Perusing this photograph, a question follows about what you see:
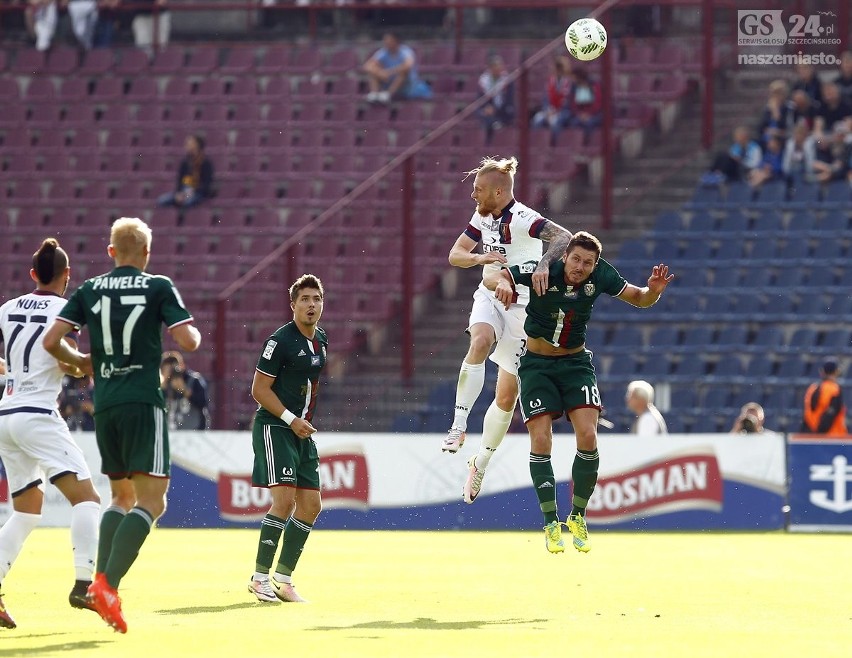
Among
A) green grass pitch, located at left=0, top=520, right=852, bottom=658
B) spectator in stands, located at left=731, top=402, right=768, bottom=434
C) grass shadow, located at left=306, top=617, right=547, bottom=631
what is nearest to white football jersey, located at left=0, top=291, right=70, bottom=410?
green grass pitch, located at left=0, top=520, right=852, bottom=658

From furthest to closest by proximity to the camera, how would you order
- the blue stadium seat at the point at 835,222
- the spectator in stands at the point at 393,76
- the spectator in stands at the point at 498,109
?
the spectator in stands at the point at 393,76 → the spectator in stands at the point at 498,109 → the blue stadium seat at the point at 835,222

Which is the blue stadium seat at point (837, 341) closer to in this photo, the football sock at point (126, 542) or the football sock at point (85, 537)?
the football sock at point (85, 537)

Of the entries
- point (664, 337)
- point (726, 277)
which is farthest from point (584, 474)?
point (726, 277)

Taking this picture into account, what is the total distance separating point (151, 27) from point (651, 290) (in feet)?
71.8

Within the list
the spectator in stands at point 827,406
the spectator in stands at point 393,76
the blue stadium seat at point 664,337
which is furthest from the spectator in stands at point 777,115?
the spectator in stands at point 393,76

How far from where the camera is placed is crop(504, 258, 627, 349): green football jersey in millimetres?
11844

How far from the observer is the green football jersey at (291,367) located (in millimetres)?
11414

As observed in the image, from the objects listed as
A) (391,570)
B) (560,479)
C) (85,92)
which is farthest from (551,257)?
(85,92)

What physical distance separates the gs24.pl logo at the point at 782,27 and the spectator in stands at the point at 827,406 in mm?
7935

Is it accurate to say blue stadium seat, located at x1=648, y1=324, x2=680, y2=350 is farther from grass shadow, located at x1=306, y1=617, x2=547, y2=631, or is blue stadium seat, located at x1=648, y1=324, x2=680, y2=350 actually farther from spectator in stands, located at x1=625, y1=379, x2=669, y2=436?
grass shadow, located at x1=306, y1=617, x2=547, y2=631

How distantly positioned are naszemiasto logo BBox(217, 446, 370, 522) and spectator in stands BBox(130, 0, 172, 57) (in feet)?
42.5

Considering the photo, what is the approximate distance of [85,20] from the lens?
31453 mm

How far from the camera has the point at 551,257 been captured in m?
11.9

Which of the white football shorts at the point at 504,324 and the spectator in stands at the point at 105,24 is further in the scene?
the spectator in stands at the point at 105,24
